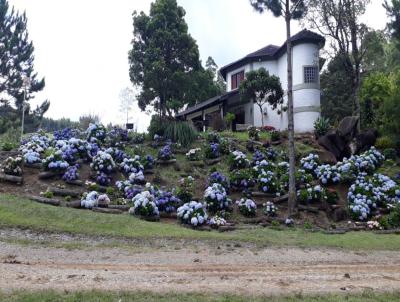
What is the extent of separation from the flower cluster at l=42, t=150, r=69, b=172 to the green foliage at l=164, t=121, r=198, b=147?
597 centimetres

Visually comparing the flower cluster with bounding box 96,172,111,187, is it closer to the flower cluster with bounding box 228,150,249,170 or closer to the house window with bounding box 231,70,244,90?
the flower cluster with bounding box 228,150,249,170

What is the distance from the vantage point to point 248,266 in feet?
26.5

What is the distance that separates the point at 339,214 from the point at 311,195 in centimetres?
109

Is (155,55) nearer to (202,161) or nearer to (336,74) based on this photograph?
(202,161)

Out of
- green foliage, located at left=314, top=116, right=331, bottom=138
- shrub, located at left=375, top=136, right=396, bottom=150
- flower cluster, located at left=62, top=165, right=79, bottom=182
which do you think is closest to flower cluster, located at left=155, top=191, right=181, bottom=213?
flower cluster, located at left=62, top=165, right=79, bottom=182

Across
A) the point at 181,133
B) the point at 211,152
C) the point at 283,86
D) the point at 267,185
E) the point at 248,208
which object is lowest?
the point at 248,208

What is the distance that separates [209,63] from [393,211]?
132ft

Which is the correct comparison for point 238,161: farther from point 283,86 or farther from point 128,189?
point 283,86

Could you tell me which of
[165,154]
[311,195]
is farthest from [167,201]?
[311,195]

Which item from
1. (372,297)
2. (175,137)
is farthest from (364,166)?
(372,297)

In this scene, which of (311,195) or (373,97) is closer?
(311,195)

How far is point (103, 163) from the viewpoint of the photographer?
14703 mm

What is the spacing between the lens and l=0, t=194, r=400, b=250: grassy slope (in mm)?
10234

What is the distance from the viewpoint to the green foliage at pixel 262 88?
25734 millimetres
